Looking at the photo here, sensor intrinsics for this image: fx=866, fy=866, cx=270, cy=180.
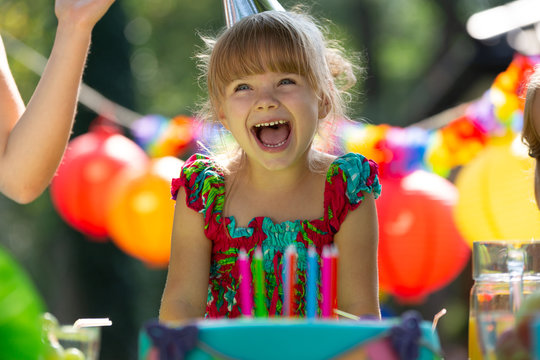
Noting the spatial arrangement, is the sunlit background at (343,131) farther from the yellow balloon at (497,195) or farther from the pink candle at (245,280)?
the pink candle at (245,280)

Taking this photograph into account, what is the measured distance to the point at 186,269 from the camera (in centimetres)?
143

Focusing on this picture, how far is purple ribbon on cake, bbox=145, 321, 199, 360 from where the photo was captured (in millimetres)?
666

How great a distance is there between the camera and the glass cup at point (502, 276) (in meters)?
1.01

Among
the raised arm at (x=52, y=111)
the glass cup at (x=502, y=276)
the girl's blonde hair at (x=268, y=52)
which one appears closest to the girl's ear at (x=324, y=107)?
the girl's blonde hair at (x=268, y=52)

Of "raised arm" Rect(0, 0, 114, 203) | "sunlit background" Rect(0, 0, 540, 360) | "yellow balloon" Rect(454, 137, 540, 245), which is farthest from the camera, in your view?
"sunlit background" Rect(0, 0, 540, 360)

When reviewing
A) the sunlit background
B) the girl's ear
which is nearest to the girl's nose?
the girl's ear

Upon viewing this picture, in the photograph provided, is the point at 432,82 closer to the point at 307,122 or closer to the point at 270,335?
the point at 307,122

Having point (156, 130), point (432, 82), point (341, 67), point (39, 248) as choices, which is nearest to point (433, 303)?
point (432, 82)

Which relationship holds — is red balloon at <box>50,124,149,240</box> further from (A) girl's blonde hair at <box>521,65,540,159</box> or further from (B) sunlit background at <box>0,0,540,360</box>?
(A) girl's blonde hair at <box>521,65,540,159</box>

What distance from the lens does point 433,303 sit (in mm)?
6945

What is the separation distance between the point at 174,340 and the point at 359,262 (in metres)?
0.74

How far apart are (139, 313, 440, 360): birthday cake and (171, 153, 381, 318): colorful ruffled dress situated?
732 mm

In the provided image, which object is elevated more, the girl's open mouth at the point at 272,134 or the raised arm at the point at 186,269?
the girl's open mouth at the point at 272,134

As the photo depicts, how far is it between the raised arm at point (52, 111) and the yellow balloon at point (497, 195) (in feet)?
6.81
